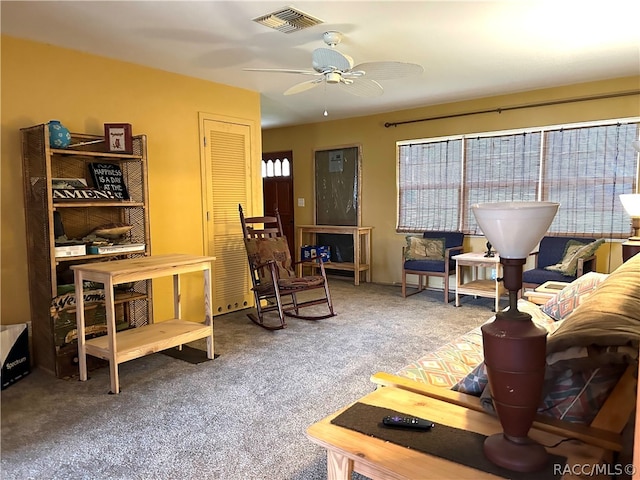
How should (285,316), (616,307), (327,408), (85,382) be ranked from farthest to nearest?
1. (285,316)
2. (85,382)
3. (327,408)
4. (616,307)

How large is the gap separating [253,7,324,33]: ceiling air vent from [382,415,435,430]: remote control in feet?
7.58

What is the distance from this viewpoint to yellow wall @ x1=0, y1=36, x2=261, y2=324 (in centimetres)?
299

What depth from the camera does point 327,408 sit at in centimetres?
242

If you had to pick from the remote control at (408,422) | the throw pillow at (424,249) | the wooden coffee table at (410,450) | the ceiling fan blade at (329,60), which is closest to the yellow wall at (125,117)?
the ceiling fan blade at (329,60)

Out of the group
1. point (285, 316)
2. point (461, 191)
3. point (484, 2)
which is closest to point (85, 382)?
point (285, 316)

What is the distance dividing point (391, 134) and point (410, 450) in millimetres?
5079

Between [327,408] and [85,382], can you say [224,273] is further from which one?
[327,408]

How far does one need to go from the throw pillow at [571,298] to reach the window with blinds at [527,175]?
7.56 ft

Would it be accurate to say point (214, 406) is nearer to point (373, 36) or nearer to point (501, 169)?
point (373, 36)

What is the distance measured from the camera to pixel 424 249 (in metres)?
5.24

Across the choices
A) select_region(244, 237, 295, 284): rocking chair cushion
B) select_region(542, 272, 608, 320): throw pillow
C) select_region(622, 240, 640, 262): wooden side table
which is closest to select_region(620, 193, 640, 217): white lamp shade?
select_region(622, 240, 640, 262): wooden side table

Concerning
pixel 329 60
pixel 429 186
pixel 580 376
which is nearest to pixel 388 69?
pixel 329 60

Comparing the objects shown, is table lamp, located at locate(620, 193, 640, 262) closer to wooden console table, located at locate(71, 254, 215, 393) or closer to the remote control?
the remote control

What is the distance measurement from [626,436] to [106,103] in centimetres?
376
